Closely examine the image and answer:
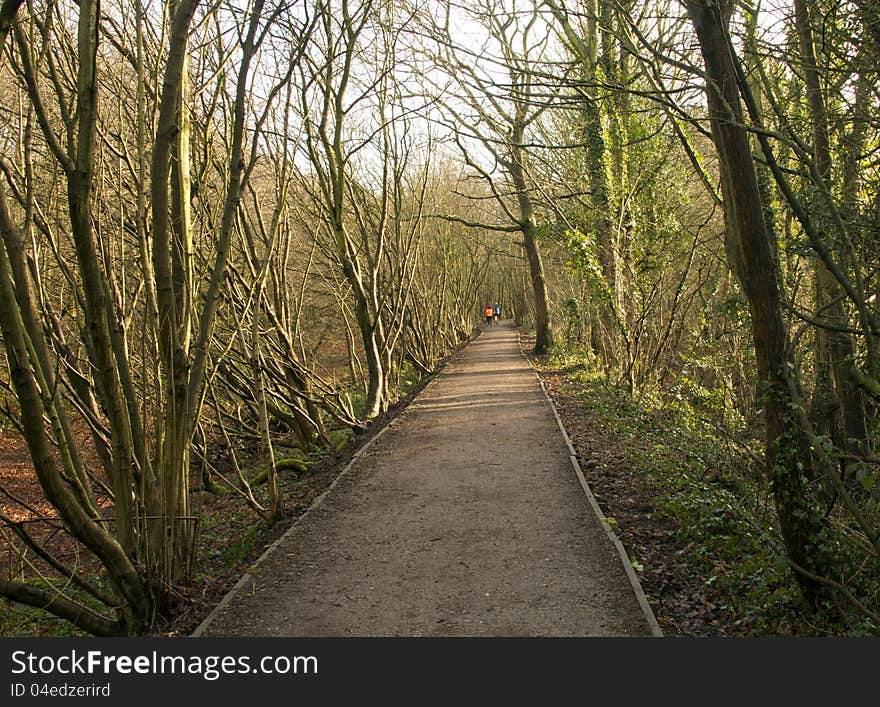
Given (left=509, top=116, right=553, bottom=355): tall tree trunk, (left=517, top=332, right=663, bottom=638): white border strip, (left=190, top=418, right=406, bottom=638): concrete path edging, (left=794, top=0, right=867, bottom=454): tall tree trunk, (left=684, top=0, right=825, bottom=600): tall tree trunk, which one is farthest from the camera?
(left=509, top=116, right=553, bottom=355): tall tree trunk

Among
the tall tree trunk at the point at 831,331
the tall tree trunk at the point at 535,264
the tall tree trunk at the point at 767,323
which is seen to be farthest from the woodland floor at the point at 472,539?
the tall tree trunk at the point at 535,264

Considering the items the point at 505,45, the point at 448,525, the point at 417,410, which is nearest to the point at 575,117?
the point at 505,45

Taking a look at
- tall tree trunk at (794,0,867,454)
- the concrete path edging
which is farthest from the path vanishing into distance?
tall tree trunk at (794,0,867,454)

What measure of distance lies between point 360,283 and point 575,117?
24.4ft

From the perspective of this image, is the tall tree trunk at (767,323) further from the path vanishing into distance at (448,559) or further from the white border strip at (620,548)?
the path vanishing into distance at (448,559)

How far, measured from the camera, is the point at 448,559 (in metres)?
6.29

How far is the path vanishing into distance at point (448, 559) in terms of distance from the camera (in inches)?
200

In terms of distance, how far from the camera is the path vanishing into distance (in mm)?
5086

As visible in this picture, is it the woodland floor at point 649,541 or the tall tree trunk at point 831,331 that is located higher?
the tall tree trunk at point 831,331

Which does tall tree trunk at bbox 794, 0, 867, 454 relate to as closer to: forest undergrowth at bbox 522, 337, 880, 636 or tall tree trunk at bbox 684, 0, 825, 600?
forest undergrowth at bbox 522, 337, 880, 636

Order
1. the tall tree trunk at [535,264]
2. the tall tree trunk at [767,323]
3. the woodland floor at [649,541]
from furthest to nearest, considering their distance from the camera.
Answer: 1. the tall tree trunk at [535,264]
2. the woodland floor at [649,541]
3. the tall tree trunk at [767,323]

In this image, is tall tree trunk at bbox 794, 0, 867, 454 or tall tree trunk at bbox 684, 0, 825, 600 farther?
tall tree trunk at bbox 794, 0, 867, 454

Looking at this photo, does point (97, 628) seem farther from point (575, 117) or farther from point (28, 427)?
point (575, 117)

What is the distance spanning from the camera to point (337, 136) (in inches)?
505
